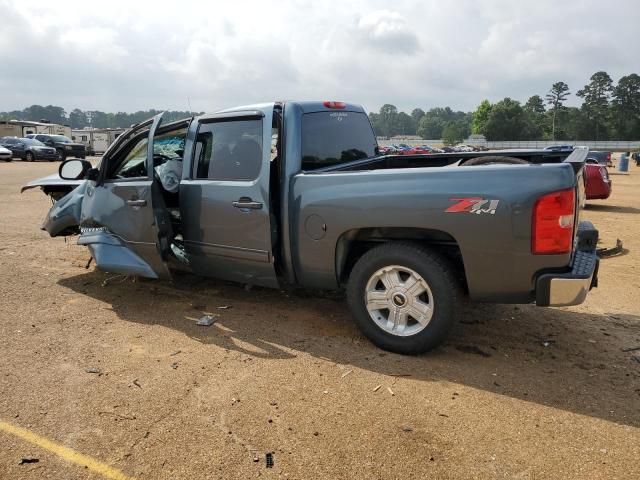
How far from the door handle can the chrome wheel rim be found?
1.14 m

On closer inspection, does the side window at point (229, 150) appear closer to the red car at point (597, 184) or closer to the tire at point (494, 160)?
the tire at point (494, 160)

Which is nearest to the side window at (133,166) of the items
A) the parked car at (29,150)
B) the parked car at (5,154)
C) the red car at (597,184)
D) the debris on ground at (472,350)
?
the debris on ground at (472,350)

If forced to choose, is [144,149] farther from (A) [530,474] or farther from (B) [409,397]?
(A) [530,474]

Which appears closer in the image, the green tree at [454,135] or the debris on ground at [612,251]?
the debris on ground at [612,251]

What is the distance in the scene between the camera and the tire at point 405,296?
366 cm

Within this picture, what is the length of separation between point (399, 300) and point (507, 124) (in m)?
128

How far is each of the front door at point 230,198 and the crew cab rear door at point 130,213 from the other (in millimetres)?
290

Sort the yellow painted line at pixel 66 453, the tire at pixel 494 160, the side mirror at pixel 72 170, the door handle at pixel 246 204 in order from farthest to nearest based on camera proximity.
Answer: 1. the side mirror at pixel 72 170
2. the tire at pixel 494 160
3. the door handle at pixel 246 204
4. the yellow painted line at pixel 66 453

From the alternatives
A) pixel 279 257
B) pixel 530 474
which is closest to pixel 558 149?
pixel 279 257

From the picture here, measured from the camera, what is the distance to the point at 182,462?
267cm

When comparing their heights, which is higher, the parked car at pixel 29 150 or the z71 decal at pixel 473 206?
the parked car at pixel 29 150

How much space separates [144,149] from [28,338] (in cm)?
207

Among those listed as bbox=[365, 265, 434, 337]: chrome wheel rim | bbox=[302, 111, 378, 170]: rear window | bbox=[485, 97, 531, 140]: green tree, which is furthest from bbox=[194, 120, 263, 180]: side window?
bbox=[485, 97, 531, 140]: green tree

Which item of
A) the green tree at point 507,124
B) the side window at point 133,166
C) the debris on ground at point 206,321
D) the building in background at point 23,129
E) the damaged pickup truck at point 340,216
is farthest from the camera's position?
the green tree at point 507,124
